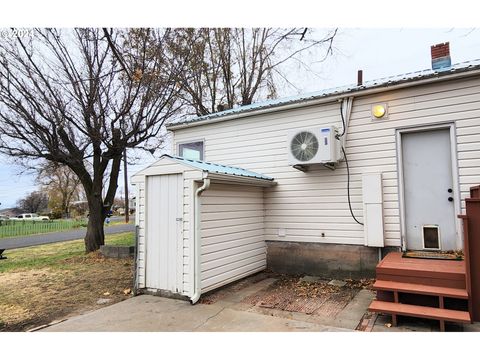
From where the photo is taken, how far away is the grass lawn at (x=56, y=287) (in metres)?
4.39

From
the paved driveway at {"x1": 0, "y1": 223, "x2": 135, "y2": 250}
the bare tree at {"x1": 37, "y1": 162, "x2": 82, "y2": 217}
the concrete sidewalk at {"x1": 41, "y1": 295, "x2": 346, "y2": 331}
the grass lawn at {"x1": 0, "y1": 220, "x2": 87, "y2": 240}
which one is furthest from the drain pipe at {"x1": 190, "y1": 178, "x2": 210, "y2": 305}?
the bare tree at {"x1": 37, "y1": 162, "x2": 82, "y2": 217}

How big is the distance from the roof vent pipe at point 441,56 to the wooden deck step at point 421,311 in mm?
4607

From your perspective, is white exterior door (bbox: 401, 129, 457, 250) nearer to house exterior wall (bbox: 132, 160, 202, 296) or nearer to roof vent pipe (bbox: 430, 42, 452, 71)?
roof vent pipe (bbox: 430, 42, 452, 71)

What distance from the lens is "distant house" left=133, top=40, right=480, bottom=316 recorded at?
493 cm

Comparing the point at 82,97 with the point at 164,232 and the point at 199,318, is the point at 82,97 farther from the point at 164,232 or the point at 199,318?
the point at 199,318

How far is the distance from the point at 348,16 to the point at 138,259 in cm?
492

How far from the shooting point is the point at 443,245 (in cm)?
506

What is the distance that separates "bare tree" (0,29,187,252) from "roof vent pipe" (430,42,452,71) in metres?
6.85

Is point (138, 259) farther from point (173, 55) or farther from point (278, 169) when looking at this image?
point (173, 55)

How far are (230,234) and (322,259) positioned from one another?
6.39 feet

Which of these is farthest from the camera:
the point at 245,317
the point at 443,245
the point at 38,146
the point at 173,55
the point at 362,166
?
the point at 173,55

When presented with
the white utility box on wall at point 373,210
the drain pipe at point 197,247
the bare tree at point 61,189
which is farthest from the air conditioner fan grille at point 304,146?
the bare tree at point 61,189

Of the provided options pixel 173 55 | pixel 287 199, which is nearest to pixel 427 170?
pixel 287 199

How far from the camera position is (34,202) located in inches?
2121
